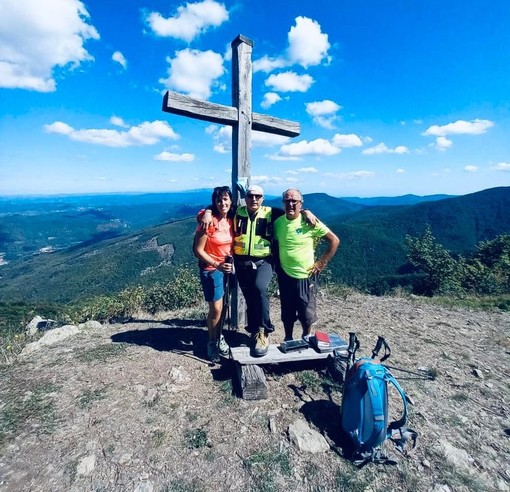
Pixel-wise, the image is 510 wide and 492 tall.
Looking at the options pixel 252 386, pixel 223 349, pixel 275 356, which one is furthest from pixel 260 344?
pixel 223 349

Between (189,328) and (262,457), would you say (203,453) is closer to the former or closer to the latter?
(262,457)

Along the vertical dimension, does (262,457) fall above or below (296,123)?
below

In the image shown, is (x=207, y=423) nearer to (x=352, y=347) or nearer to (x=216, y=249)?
(x=352, y=347)

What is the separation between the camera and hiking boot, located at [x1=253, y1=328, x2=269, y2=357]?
439 cm

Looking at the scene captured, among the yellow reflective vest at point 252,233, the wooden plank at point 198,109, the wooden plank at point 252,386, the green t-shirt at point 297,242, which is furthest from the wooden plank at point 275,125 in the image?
the wooden plank at point 252,386

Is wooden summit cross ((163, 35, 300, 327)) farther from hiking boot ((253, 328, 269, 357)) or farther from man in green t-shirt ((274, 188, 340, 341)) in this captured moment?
hiking boot ((253, 328, 269, 357))

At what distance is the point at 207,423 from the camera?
367cm

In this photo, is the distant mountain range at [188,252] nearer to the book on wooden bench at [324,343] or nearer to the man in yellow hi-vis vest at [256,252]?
the book on wooden bench at [324,343]

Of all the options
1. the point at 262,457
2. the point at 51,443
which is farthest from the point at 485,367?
the point at 51,443

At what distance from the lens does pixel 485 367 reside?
17.4 feet

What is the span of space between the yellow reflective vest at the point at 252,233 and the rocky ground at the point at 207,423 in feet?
5.84

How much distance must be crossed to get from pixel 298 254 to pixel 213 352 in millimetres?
2034

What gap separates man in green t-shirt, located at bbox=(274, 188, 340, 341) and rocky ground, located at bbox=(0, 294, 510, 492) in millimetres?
1006

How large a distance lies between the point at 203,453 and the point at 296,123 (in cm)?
537
